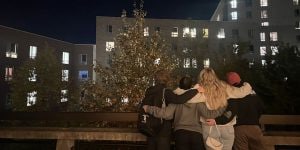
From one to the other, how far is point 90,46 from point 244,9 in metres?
36.5

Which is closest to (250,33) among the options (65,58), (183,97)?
(65,58)

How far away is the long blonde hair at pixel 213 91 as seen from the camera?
16.2 ft

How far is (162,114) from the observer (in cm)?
511

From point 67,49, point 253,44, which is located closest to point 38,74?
point 67,49

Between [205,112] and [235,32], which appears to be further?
[235,32]

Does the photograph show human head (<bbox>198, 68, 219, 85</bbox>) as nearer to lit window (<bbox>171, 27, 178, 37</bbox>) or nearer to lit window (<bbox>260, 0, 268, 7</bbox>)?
lit window (<bbox>171, 27, 178, 37</bbox>)

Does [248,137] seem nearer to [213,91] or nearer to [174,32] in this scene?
[213,91]

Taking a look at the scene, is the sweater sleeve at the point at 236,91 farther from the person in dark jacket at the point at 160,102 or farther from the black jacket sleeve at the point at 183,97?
the person in dark jacket at the point at 160,102

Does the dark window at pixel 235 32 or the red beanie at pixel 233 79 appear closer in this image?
the red beanie at pixel 233 79

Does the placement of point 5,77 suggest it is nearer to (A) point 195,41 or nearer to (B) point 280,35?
(A) point 195,41

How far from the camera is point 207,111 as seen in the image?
496 centimetres

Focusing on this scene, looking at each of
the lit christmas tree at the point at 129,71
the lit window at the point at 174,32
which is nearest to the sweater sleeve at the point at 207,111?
the lit christmas tree at the point at 129,71

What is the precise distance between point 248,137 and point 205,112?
3.55ft

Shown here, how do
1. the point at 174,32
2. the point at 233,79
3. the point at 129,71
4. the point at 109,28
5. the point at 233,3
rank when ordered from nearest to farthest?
the point at 233,79, the point at 129,71, the point at 109,28, the point at 174,32, the point at 233,3
